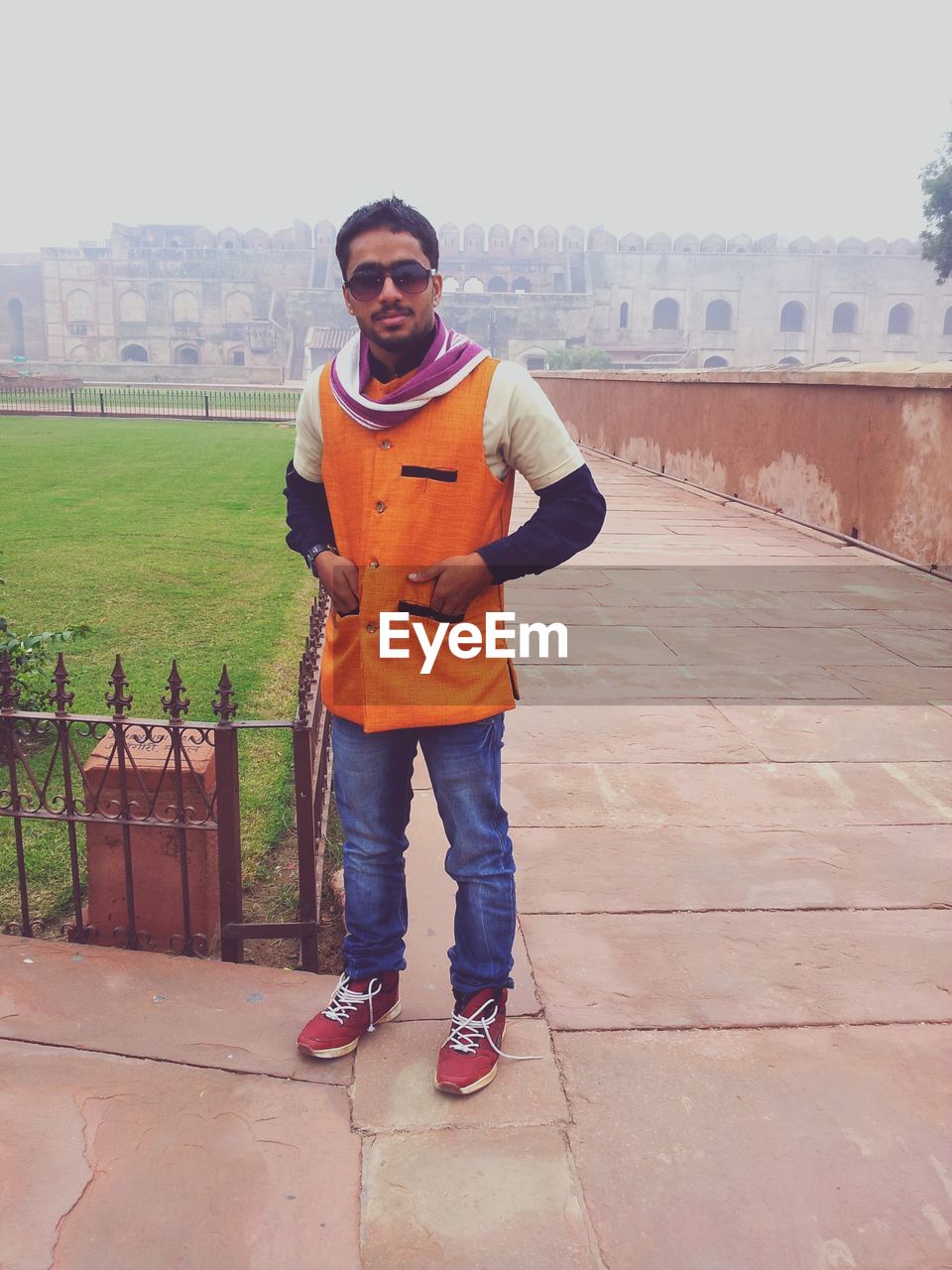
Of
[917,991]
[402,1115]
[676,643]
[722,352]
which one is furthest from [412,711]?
[722,352]

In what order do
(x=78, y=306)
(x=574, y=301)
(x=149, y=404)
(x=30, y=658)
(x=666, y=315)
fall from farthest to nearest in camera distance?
(x=666, y=315) < (x=78, y=306) < (x=574, y=301) < (x=149, y=404) < (x=30, y=658)

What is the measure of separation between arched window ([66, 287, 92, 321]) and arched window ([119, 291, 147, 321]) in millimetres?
1709

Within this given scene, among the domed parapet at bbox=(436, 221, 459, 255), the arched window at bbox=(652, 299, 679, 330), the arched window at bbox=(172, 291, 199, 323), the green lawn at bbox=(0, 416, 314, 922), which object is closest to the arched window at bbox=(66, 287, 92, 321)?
the arched window at bbox=(172, 291, 199, 323)

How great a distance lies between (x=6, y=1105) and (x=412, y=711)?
0.98 metres

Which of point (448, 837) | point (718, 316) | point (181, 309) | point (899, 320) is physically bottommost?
point (448, 837)

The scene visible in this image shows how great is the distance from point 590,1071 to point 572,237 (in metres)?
63.5

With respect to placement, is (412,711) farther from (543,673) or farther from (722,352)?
(722,352)

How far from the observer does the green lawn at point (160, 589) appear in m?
3.57

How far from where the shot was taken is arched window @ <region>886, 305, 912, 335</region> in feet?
190

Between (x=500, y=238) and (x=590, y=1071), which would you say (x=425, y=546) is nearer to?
(x=590, y=1071)

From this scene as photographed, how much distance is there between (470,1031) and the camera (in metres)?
1.96

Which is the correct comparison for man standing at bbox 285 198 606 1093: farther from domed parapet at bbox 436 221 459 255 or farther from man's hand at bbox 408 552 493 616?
domed parapet at bbox 436 221 459 255

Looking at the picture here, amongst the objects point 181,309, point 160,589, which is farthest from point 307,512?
point 181,309

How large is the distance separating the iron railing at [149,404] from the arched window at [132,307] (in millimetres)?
26198
